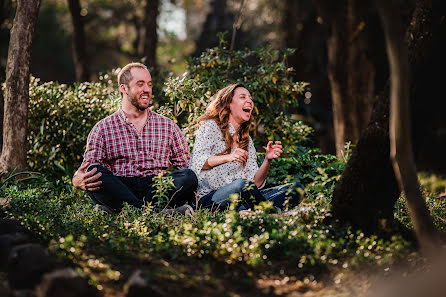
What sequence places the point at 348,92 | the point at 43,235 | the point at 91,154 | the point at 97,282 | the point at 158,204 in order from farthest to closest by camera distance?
1. the point at 348,92
2. the point at 91,154
3. the point at 158,204
4. the point at 43,235
5. the point at 97,282

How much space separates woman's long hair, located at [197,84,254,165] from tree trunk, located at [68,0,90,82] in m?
6.77

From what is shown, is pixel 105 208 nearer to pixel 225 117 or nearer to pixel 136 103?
pixel 136 103

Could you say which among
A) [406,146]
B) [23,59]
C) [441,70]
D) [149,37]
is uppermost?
[149,37]

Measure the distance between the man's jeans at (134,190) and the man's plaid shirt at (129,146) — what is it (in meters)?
0.14

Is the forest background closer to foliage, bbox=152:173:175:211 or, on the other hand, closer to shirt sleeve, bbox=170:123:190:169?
foliage, bbox=152:173:175:211

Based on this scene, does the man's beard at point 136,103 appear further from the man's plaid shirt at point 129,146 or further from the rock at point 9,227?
the rock at point 9,227

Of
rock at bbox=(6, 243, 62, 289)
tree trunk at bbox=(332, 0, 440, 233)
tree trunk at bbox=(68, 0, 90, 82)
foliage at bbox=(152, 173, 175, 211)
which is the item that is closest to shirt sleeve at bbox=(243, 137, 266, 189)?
foliage at bbox=(152, 173, 175, 211)

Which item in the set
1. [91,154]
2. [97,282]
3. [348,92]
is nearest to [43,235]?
[97,282]

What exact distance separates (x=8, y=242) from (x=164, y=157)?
102 inches

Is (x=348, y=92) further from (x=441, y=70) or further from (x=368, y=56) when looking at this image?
(x=441, y=70)

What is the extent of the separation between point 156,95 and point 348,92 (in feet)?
13.7

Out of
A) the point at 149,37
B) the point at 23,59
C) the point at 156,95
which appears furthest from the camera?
the point at 149,37

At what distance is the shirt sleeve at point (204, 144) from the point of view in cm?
615

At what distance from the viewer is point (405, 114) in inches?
146
